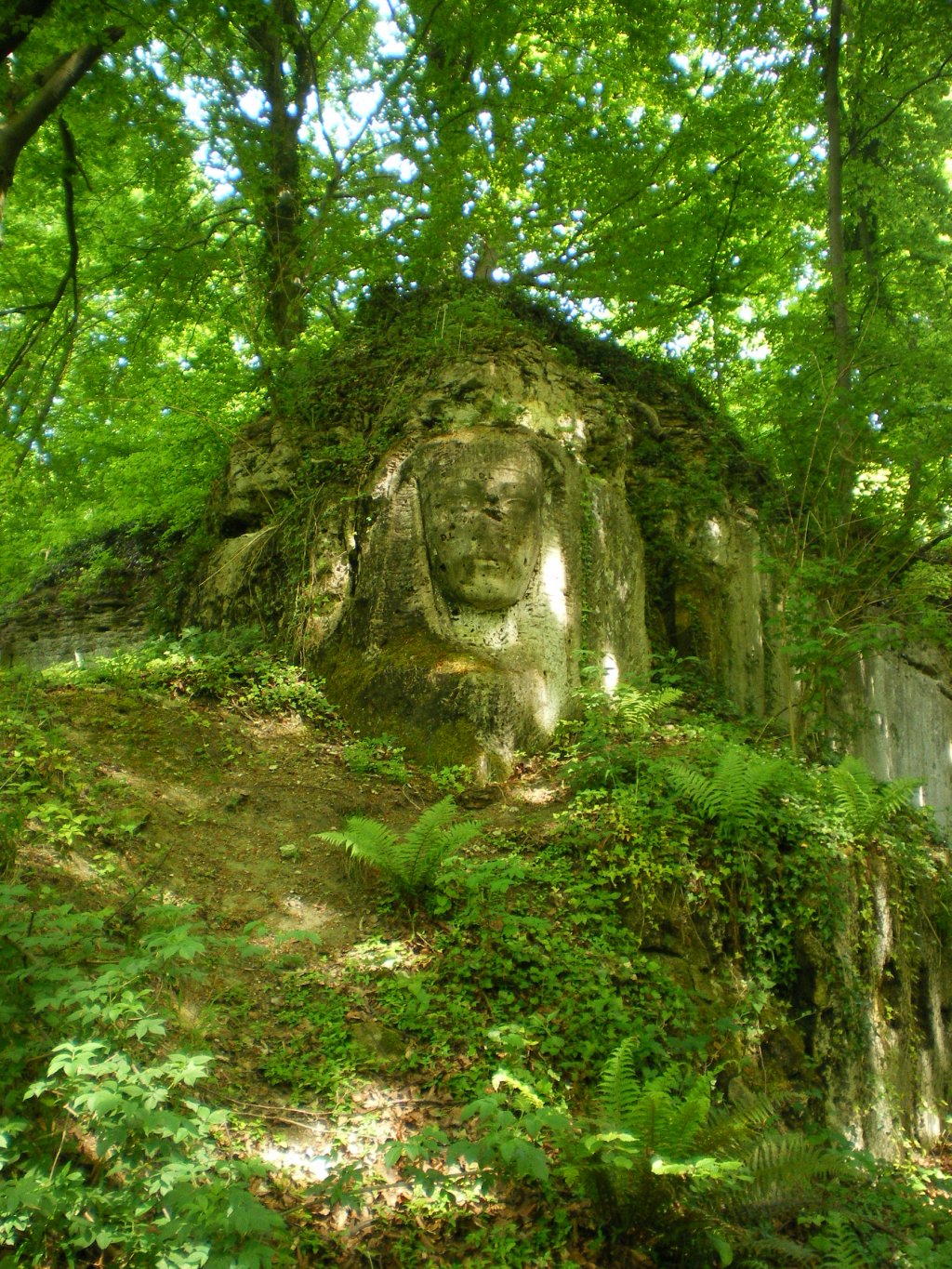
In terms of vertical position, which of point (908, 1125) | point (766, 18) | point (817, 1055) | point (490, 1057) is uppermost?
point (766, 18)

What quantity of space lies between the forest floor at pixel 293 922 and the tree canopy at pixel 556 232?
324cm

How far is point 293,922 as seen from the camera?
19.0 feet

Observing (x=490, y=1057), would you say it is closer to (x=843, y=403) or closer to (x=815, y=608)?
(x=815, y=608)

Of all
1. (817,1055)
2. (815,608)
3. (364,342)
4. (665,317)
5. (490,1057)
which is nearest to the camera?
(490,1057)

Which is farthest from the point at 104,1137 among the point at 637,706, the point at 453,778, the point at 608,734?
the point at 608,734

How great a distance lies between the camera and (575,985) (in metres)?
5.37

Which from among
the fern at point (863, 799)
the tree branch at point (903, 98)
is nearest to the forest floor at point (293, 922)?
the fern at point (863, 799)

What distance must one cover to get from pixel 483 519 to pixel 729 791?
11.3 feet

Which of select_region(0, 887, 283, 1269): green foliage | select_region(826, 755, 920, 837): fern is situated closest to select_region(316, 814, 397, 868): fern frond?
select_region(0, 887, 283, 1269): green foliage

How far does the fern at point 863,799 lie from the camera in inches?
268

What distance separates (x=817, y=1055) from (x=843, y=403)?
5.59 meters

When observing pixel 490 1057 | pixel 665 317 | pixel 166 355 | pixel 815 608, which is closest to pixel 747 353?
pixel 665 317

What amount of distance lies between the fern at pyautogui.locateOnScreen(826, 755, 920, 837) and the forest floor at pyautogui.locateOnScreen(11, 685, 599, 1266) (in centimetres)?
212

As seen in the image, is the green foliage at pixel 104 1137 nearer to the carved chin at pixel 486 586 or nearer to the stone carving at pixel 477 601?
the stone carving at pixel 477 601
